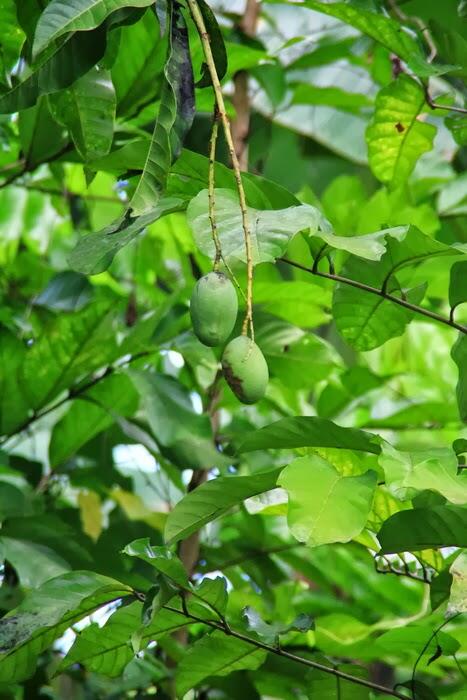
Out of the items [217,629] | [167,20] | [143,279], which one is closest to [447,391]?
[143,279]

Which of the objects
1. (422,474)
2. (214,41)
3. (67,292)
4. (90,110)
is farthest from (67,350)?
(422,474)

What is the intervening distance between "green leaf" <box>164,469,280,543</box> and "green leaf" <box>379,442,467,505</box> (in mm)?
100

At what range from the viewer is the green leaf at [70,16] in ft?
1.99

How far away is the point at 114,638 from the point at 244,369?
1.02ft

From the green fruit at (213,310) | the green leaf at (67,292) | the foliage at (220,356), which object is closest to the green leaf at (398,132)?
the foliage at (220,356)

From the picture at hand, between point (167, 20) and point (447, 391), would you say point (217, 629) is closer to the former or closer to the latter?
point (167, 20)

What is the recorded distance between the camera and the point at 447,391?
5.74 ft

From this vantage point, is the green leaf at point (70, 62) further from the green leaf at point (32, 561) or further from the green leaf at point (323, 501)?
the green leaf at point (32, 561)

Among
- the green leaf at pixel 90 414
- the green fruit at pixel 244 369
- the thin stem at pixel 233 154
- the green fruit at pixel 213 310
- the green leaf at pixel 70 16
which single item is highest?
the green leaf at pixel 70 16

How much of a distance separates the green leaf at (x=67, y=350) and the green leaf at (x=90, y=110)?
0.33m

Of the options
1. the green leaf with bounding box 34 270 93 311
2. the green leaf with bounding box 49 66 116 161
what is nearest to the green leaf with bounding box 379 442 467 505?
the green leaf with bounding box 49 66 116 161

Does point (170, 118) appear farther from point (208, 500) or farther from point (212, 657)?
point (212, 657)

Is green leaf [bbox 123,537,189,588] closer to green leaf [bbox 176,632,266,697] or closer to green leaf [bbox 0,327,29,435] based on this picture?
green leaf [bbox 176,632,266,697]

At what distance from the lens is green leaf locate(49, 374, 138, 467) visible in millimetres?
1233
